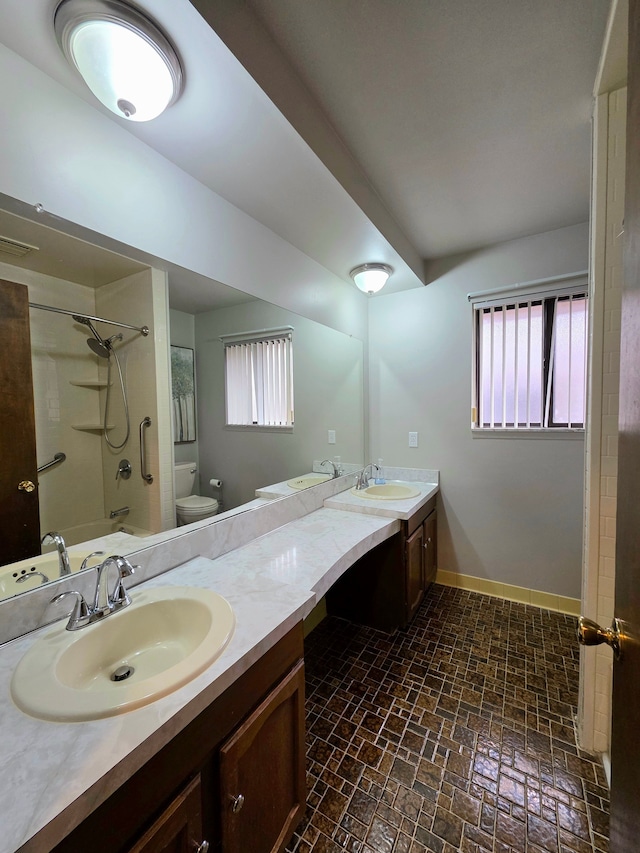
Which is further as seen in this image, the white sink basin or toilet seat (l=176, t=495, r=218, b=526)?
the white sink basin

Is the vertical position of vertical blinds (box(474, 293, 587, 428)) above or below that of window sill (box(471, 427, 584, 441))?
above

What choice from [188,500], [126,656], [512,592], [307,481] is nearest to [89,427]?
[188,500]

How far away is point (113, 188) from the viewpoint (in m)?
1.14

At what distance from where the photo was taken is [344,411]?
256 centimetres

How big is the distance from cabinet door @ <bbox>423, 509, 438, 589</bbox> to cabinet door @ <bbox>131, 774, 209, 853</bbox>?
1884 mm

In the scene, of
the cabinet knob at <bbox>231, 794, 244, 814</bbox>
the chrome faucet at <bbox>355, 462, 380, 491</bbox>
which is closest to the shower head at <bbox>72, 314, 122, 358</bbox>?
the cabinet knob at <bbox>231, 794, 244, 814</bbox>

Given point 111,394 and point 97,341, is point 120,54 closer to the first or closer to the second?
point 97,341

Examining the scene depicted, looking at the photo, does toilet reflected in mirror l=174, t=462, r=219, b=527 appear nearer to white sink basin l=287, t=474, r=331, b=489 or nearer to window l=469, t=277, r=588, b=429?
white sink basin l=287, t=474, r=331, b=489

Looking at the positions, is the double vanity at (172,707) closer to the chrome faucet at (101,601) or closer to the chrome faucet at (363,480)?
the chrome faucet at (101,601)

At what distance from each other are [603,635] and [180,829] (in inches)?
35.5

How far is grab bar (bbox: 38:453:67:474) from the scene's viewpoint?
1013 millimetres

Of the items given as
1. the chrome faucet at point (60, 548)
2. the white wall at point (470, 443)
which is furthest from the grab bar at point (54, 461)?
the white wall at point (470, 443)

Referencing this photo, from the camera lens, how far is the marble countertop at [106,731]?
0.50 m

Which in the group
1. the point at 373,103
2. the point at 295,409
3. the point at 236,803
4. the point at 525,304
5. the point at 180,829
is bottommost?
the point at 236,803
